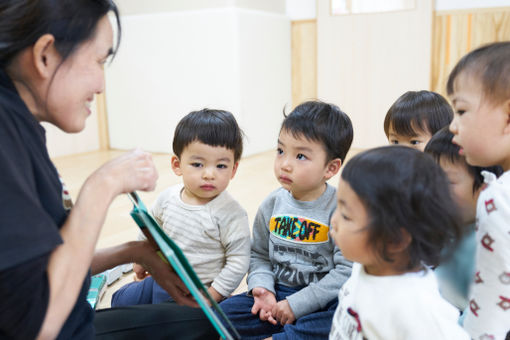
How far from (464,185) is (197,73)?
2.69m

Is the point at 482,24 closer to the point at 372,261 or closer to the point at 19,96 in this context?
the point at 372,261

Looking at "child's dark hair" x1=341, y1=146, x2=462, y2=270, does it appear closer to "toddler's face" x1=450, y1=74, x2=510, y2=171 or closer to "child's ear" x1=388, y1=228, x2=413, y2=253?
"child's ear" x1=388, y1=228, x2=413, y2=253

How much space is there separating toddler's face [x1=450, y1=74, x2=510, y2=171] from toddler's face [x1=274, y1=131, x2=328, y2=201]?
35cm

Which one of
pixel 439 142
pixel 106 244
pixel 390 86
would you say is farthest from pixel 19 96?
pixel 390 86

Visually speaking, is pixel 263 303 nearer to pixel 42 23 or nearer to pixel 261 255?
pixel 261 255

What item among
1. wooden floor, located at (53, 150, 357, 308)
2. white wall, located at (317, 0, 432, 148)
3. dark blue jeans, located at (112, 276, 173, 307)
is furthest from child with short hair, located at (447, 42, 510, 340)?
white wall, located at (317, 0, 432, 148)

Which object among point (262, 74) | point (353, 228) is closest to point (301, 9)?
point (262, 74)

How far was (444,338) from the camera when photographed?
691 millimetres

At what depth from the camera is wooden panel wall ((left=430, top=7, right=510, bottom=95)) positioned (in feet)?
10.4

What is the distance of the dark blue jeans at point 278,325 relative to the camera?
1.05 meters

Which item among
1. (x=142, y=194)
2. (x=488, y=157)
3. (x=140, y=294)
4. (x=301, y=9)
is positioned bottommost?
(x=142, y=194)

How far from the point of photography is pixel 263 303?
114cm

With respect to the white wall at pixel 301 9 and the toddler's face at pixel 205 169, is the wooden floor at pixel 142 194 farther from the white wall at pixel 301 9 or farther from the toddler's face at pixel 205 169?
the white wall at pixel 301 9

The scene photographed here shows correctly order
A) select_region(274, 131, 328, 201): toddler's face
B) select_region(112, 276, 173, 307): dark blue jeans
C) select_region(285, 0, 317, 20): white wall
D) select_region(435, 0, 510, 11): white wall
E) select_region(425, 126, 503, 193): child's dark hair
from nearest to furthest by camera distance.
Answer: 1. select_region(425, 126, 503, 193): child's dark hair
2. select_region(274, 131, 328, 201): toddler's face
3. select_region(112, 276, 173, 307): dark blue jeans
4. select_region(435, 0, 510, 11): white wall
5. select_region(285, 0, 317, 20): white wall
